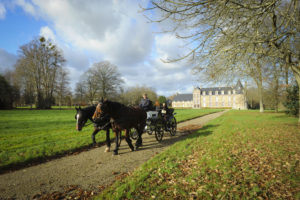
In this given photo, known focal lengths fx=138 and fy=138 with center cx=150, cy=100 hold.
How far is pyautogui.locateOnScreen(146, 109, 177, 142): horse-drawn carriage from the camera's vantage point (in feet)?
22.3

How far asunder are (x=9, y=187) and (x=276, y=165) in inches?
259

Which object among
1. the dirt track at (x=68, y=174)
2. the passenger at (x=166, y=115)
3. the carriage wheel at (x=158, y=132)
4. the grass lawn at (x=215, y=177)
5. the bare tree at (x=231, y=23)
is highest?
the bare tree at (x=231, y=23)

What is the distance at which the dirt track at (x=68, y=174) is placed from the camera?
9.80ft

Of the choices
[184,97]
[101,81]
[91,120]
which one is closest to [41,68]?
[101,81]

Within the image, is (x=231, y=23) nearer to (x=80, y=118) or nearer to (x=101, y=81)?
(x=80, y=118)

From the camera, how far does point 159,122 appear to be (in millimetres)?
7066

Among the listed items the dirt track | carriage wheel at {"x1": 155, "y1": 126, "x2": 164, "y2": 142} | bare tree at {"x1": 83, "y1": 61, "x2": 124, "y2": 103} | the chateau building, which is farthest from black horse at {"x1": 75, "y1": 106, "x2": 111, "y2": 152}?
the chateau building

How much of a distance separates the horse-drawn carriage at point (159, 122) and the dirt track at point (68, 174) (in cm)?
182

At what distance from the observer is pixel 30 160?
4496mm

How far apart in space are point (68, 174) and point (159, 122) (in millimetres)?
4406

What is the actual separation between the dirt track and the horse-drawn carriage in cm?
182

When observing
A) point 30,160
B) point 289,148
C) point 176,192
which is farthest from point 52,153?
point 289,148

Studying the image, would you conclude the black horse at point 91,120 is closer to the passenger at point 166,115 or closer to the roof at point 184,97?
the passenger at point 166,115

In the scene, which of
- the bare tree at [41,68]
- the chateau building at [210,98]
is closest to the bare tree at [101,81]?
the bare tree at [41,68]
